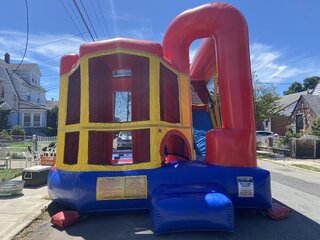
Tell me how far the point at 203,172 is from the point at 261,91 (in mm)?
19373

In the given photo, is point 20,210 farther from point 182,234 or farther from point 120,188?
point 182,234

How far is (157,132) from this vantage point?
6.12 m

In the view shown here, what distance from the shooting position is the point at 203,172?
5949 millimetres

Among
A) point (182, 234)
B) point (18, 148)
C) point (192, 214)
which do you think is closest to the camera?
point (192, 214)

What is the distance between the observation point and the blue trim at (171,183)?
18.8ft

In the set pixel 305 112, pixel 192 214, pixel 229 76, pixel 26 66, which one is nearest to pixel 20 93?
pixel 26 66

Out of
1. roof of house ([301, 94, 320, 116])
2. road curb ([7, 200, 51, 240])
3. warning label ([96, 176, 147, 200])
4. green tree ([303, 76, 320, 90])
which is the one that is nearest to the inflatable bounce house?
warning label ([96, 176, 147, 200])

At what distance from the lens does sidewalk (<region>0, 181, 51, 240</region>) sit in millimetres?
5473

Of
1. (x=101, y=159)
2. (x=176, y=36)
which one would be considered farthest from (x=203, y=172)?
(x=176, y=36)

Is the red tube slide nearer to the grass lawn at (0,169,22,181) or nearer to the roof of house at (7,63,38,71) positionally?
the grass lawn at (0,169,22,181)

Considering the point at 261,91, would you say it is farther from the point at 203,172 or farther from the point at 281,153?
the point at 203,172

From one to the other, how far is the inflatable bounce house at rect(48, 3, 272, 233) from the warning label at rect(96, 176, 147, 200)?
0.05ft

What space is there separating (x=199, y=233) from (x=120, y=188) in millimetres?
1440

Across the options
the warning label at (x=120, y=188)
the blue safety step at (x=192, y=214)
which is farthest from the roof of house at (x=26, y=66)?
the blue safety step at (x=192, y=214)
